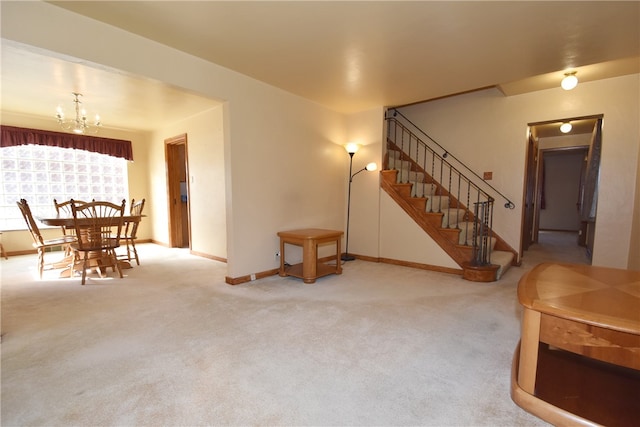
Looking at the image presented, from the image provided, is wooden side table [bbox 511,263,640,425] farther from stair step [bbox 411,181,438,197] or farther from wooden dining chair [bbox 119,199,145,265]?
wooden dining chair [bbox 119,199,145,265]

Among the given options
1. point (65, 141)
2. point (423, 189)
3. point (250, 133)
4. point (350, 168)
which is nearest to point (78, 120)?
point (65, 141)

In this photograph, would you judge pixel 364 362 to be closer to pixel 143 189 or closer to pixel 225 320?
pixel 225 320

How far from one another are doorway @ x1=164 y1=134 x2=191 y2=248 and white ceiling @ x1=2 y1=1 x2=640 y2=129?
5.29 feet

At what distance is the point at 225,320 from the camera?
233 cm

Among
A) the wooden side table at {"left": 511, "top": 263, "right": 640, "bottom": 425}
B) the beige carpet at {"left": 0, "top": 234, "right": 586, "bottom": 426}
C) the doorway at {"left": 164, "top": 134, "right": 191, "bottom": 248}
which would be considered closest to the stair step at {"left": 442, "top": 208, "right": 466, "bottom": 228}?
the beige carpet at {"left": 0, "top": 234, "right": 586, "bottom": 426}

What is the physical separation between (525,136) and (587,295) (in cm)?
360

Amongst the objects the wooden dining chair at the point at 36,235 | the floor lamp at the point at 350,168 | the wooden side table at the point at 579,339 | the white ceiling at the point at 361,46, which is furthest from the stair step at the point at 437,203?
the wooden dining chair at the point at 36,235

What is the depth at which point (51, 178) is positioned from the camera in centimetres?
516

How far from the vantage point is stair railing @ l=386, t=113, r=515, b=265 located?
436 cm

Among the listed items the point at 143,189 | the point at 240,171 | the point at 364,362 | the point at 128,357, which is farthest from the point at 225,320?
the point at 143,189

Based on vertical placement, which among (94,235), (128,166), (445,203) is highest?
(128,166)

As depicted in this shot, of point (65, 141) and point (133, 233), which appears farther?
point (65, 141)

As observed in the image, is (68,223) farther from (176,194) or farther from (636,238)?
(636,238)

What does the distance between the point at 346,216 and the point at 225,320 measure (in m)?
2.98
